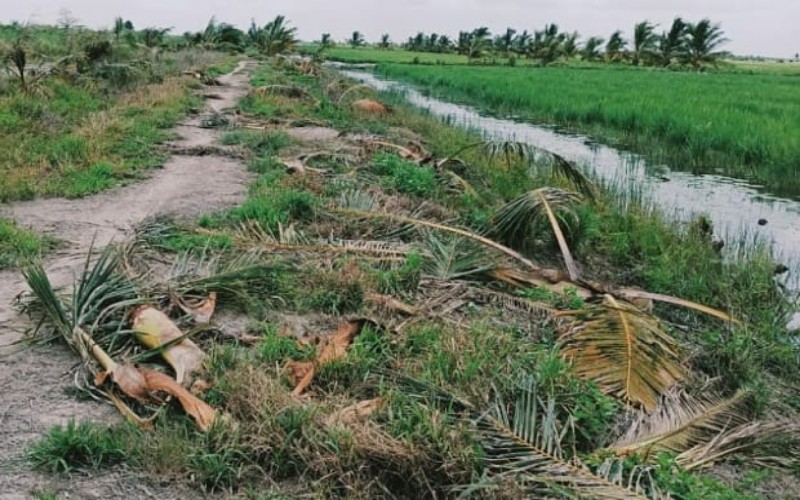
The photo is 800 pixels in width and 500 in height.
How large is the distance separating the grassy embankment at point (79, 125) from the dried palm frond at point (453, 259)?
8.85ft

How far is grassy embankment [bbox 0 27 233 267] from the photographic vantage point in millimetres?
6695

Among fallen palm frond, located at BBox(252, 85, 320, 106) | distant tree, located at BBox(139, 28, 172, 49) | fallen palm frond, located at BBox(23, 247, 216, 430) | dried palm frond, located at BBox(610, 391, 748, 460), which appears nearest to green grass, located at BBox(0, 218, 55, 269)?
fallen palm frond, located at BBox(23, 247, 216, 430)

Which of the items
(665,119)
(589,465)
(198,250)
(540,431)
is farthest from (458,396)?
(665,119)

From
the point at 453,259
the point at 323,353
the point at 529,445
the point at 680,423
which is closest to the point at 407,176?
the point at 453,259

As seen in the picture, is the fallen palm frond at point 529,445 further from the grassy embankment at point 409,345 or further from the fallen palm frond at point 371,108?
the fallen palm frond at point 371,108

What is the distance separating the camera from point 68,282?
14.1 feet

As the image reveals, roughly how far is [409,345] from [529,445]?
1119 millimetres

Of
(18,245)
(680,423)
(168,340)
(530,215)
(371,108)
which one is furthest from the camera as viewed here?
(371,108)

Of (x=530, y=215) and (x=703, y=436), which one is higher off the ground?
(x=530, y=215)

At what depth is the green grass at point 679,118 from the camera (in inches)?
435

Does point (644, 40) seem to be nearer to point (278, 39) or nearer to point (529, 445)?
point (278, 39)

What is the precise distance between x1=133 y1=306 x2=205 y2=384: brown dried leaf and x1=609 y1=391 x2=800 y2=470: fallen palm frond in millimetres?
1901

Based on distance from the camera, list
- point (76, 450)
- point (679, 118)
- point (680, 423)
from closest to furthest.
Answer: point (76, 450) < point (680, 423) < point (679, 118)

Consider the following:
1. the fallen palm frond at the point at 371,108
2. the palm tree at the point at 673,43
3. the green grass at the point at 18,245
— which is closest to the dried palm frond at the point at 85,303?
the green grass at the point at 18,245
